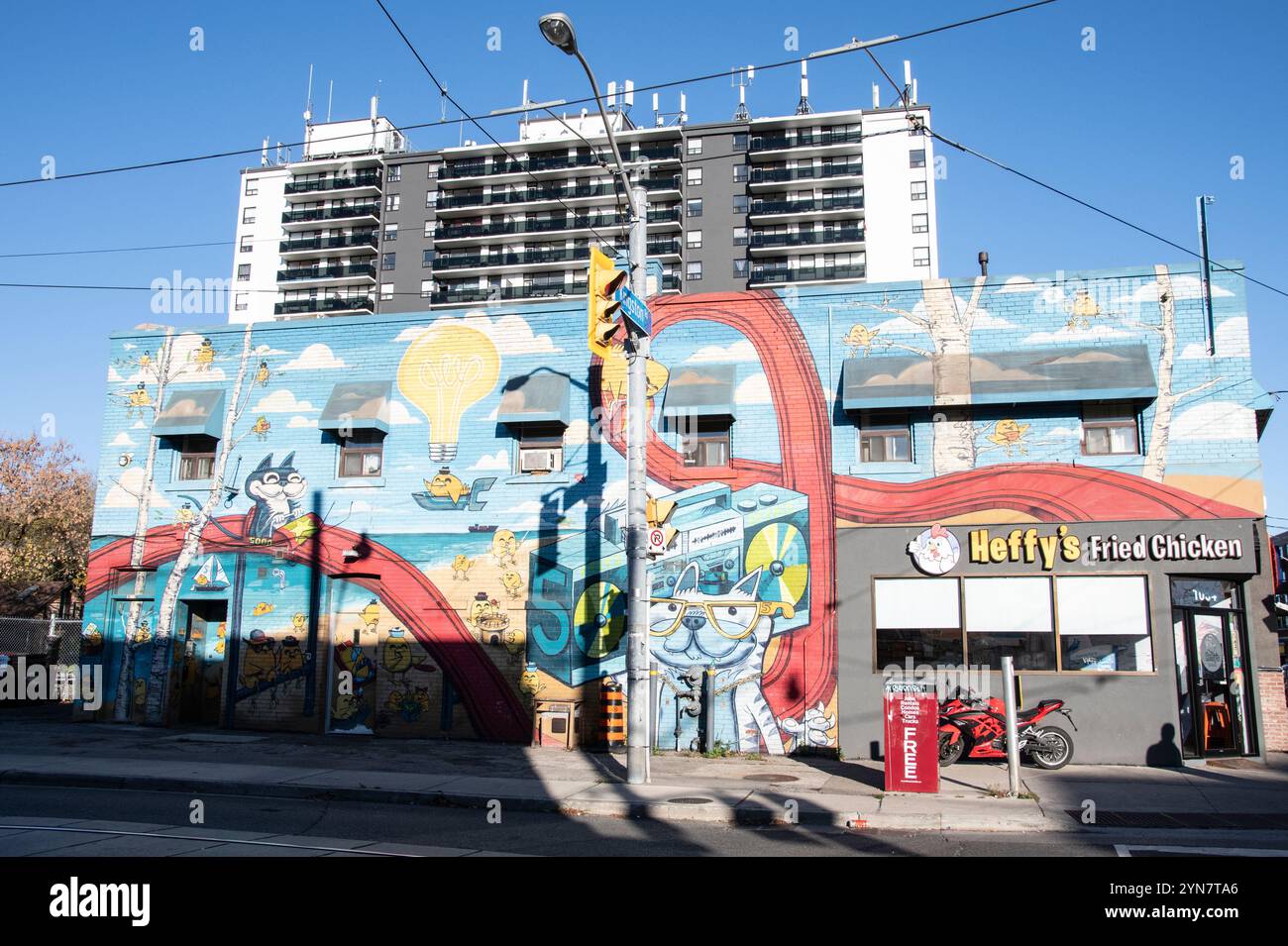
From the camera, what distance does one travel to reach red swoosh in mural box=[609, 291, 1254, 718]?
16484 millimetres

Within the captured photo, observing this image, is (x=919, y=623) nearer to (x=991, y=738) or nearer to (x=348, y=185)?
(x=991, y=738)

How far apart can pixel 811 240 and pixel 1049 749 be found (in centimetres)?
5785

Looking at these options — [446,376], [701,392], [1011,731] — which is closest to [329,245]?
[446,376]

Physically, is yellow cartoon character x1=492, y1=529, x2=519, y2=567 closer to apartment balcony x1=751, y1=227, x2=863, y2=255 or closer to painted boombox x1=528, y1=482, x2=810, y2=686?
painted boombox x1=528, y1=482, x2=810, y2=686

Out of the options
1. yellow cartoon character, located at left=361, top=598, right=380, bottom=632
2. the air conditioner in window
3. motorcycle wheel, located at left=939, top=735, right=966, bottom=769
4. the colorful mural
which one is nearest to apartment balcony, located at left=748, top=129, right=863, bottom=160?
the colorful mural

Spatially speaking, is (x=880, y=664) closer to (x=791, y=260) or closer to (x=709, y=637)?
(x=709, y=637)

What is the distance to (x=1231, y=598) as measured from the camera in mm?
16359

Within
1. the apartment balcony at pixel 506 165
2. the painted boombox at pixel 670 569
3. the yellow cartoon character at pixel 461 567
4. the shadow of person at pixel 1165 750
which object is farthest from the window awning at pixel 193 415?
the apartment balcony at pixel 506 165

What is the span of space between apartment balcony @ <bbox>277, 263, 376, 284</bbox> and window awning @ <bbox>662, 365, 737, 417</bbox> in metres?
Result: 63.1

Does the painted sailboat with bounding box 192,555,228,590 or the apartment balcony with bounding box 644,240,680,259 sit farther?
the apartment balcony with bounding box 644,240,680,259

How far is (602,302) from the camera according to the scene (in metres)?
14.0
